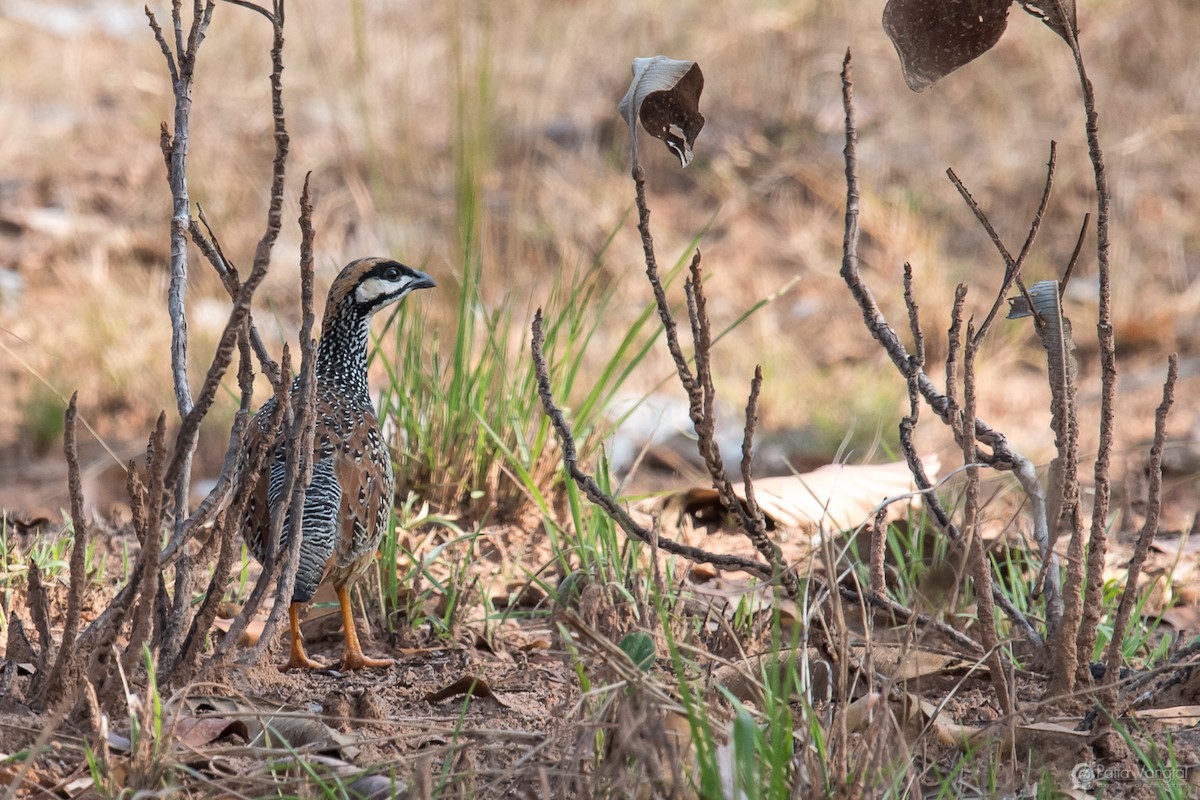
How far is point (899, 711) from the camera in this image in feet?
9.20

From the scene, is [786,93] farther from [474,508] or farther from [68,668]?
[68,668]

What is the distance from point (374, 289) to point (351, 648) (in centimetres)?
138

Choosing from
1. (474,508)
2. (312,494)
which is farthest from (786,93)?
(312,494)

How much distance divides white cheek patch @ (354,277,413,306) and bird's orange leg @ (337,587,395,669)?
1.12 meters

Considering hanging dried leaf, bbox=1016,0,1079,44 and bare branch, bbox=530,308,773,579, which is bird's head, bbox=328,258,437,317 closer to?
bare branch, bbox=530,308,773,579

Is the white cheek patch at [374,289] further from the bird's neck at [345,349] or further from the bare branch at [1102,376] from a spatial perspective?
the bare branch at [1102,376]

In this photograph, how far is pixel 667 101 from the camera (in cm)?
266

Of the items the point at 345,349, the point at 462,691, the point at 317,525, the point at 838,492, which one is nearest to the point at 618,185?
the point at 345,349

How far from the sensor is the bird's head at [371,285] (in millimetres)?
4348

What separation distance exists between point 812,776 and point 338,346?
2555mm

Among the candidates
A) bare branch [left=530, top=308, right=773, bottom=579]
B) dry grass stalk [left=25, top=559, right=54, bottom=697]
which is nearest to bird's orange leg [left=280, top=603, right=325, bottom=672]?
dry grass stalk [left=25, top=559, right=54, bottom=697]

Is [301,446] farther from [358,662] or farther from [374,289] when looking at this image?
[374,289]

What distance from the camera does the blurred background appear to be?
710cm

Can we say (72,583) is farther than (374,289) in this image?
No
